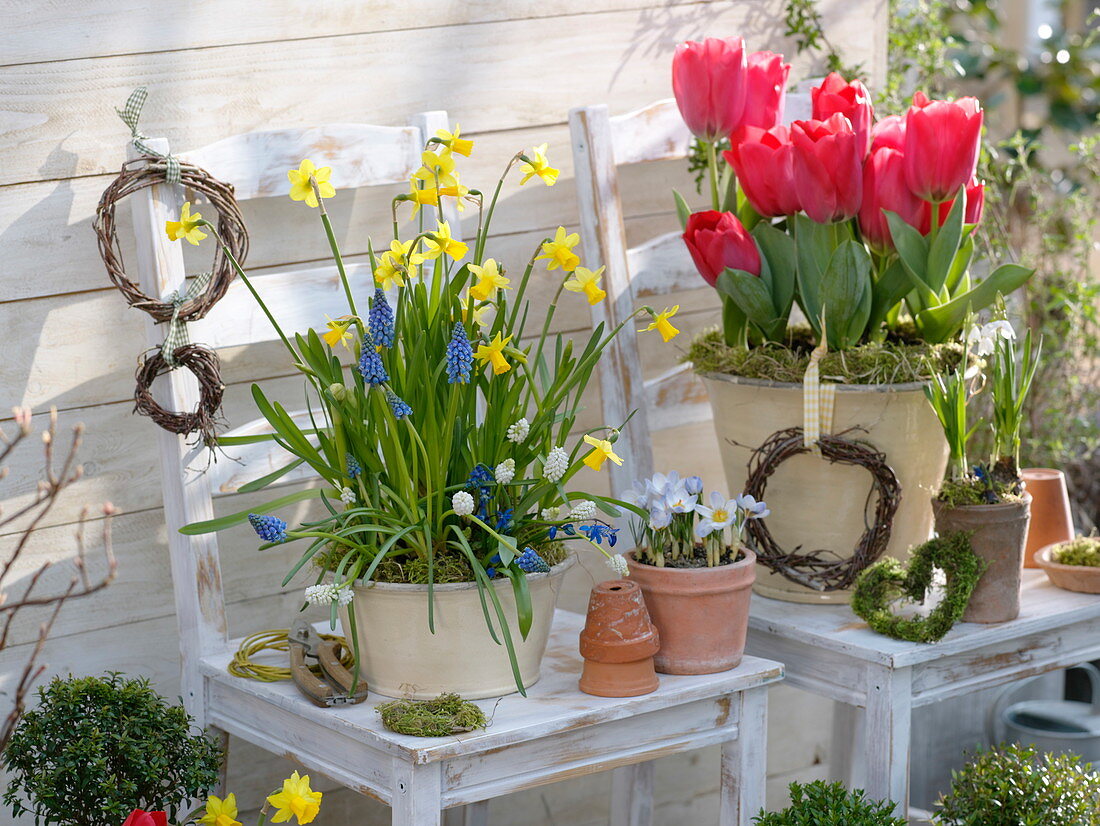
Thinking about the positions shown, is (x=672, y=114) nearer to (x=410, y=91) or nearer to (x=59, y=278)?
(x=410, y=91)

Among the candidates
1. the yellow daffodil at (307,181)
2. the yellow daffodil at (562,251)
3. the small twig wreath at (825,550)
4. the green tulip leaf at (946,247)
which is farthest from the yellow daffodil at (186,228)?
the green tulip leaf at (946,247)

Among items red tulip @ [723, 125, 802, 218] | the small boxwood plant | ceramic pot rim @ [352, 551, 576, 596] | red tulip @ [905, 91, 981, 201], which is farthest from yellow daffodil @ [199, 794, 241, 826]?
red tulip @ [905, 91, 981, 201]

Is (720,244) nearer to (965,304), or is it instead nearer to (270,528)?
(965,304)

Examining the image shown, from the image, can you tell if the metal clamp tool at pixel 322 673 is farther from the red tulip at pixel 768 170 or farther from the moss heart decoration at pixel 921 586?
the red tulip at pixel 768 170

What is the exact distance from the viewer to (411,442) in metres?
1.24

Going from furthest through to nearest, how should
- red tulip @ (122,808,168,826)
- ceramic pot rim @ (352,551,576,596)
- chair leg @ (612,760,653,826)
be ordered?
chair leg @ (612,760,653,826) < ceramic pot rim @ (352,551,576,596) < red tulip @ (122,808,168,826)

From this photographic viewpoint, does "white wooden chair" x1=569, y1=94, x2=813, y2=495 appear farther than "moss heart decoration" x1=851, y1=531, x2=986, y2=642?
Yes

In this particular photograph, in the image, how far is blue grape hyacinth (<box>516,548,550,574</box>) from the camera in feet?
4.00

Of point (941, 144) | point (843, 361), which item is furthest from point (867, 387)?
point (941, 144)

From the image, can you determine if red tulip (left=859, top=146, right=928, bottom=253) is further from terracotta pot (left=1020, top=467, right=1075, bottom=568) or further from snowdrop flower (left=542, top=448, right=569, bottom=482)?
snowdrop flower (left=542, top=448, right=569, bottom=482)

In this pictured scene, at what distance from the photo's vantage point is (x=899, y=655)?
1369 mm

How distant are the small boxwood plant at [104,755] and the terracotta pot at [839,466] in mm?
660

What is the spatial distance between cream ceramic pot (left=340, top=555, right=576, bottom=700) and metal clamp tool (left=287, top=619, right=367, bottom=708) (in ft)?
0.09

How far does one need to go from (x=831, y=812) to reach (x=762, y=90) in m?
0.80
